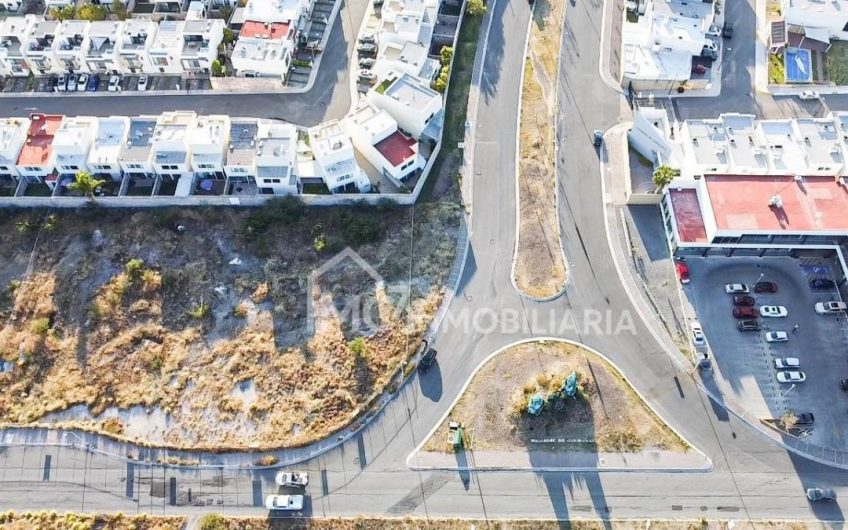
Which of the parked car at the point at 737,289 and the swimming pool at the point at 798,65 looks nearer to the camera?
the parked car at the point at 737,289

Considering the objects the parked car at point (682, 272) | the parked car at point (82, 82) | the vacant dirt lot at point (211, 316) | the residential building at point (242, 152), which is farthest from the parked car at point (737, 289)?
the parked car at point (82, 82)

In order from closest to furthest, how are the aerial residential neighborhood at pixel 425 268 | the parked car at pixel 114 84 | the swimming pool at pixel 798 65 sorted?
the aerial residential neighborhood at pixel 425 268, the swimming pool at pixel 798 65, the parked car at pixel 114 84

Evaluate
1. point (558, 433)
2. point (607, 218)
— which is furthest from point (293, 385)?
point (607, 218)

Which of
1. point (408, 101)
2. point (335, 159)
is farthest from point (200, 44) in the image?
point (408, 101)

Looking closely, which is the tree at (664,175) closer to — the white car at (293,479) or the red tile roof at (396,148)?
the red tile roof at (396,148)

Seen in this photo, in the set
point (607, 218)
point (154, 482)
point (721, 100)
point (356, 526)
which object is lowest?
point (356, 526)

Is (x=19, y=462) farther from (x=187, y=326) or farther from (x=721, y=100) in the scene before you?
(x=721, y=100)

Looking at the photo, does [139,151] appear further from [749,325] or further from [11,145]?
[749,325]
